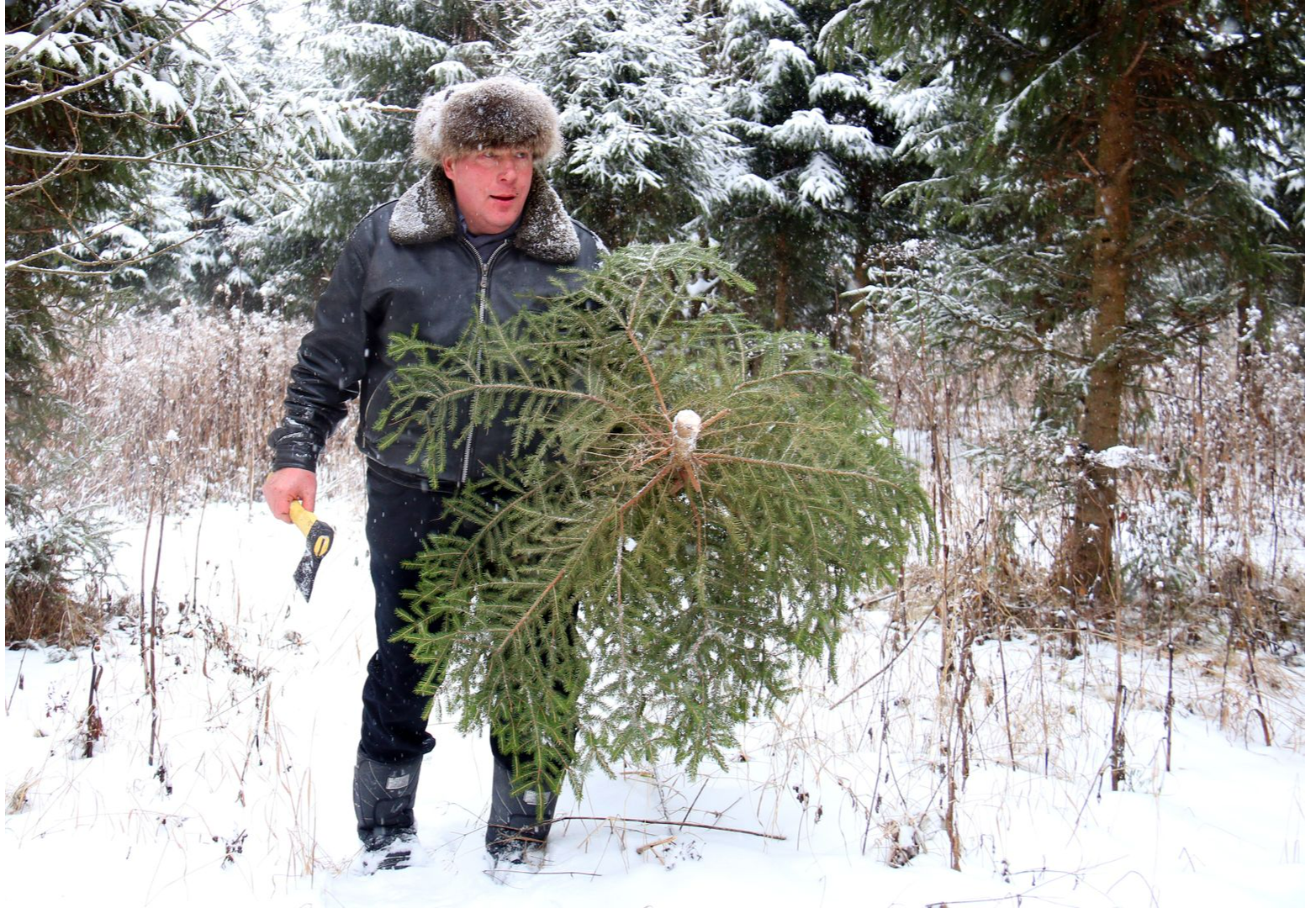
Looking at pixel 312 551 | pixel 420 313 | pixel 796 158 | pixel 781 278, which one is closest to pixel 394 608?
pixel 312 551

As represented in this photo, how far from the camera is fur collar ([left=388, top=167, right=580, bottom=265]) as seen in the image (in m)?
2.18

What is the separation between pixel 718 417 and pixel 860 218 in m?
8.79

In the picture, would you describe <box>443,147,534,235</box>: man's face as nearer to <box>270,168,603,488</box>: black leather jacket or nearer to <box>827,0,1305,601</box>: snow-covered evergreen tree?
<box>270,168,603,488</box>: black leather jacket

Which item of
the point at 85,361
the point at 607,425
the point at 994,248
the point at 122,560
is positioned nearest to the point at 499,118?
the point at 607,425

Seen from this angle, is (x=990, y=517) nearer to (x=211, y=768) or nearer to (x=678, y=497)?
(x=678, y=497)

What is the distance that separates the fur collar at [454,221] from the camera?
2.18m

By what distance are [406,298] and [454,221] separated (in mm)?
242

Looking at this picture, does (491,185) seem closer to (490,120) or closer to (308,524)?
(490,120)

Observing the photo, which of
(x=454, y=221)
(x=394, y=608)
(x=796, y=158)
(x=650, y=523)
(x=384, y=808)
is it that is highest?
(x=796, y=158)

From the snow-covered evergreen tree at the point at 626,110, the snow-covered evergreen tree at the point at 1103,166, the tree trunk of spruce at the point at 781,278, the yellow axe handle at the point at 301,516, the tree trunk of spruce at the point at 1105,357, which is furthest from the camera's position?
the tree trunk of spruce at the point at 781,278

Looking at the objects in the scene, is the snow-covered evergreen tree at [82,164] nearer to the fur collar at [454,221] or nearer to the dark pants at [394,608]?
the fur collar at [454,221]

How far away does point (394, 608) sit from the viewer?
88.8 inches

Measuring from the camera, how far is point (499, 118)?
85.4 inches

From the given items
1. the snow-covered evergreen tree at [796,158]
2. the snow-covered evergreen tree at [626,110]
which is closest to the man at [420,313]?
the snow-covered evergreen tree at [626,110]
